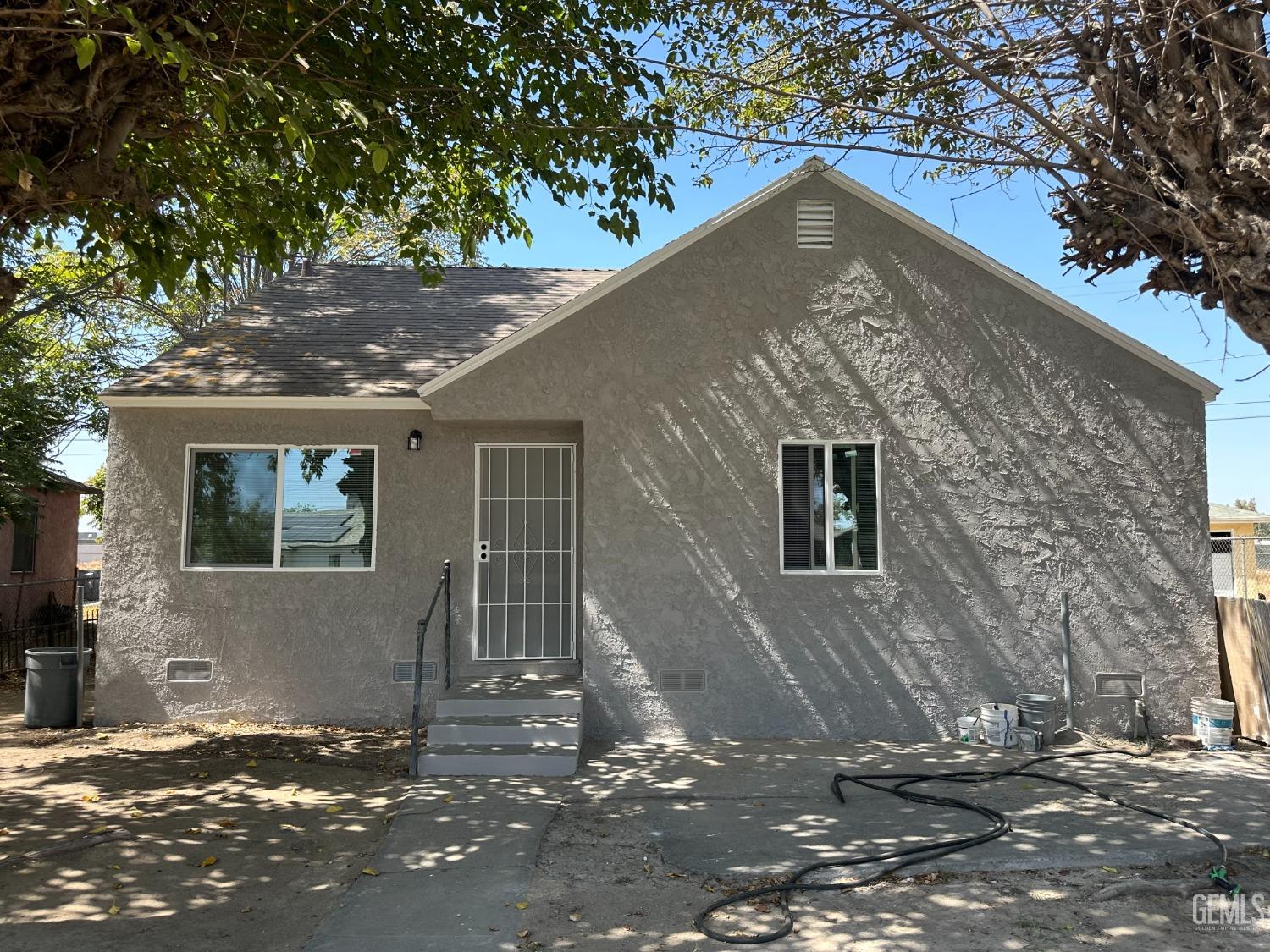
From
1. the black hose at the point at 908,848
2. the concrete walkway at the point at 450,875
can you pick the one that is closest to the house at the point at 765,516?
the black hose at the point at 908,848

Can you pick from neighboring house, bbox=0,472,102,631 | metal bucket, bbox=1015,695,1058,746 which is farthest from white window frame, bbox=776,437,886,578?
neighboring house, bbox=0,472,102,631

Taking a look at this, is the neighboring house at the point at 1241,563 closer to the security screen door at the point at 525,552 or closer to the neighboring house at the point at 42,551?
the security screen door at the point at 525,552

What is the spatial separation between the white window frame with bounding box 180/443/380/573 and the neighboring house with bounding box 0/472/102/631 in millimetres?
7238

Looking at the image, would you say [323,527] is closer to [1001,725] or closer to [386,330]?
[386,330]

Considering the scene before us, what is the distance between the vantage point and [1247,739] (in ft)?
26.9

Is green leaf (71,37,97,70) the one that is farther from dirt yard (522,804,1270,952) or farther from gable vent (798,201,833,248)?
gable vent (798,201,833,248)

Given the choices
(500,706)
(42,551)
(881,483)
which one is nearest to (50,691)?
(500,706)

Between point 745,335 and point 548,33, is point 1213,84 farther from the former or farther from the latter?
point 548,33

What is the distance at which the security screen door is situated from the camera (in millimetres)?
9094

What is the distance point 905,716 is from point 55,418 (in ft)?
53.7

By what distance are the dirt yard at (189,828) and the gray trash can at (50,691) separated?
0.18 m

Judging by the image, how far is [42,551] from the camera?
18.5 metres

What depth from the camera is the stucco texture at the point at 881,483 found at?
8.23m
